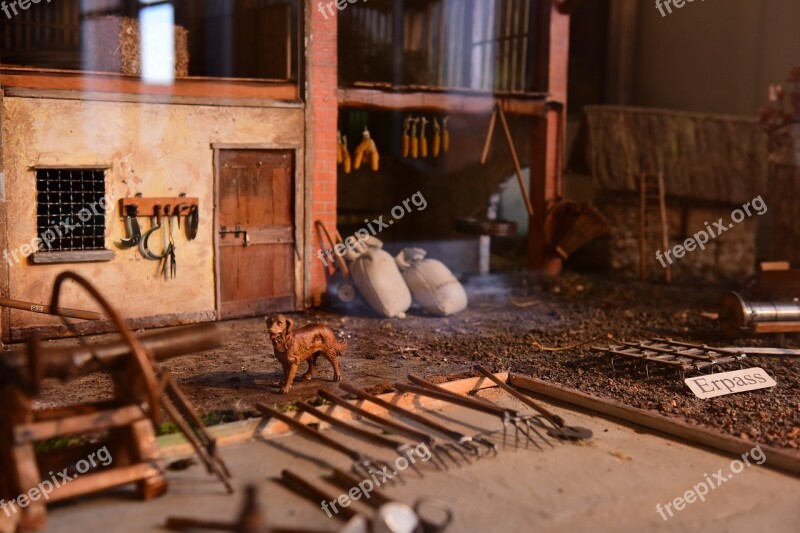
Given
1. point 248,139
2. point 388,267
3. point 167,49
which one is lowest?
point 388,267

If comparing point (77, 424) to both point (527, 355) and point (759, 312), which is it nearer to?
point (527, 355)

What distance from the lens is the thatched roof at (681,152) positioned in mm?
15078

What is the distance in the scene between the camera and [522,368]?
29.5 feet

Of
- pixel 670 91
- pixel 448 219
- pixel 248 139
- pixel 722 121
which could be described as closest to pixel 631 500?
pixel 248 139

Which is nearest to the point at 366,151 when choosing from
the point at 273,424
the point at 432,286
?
the point at 432,286

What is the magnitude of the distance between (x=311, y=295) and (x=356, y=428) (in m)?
5.72

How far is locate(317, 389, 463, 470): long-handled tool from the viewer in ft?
20.6

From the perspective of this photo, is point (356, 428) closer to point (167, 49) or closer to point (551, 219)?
point (167, 49)

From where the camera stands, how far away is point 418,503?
5086 mm

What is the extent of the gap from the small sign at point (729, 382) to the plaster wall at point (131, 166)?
6230 millimetres

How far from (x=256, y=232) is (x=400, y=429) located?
5.74 m

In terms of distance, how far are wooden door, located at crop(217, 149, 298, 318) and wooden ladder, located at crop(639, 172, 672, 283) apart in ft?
21.7

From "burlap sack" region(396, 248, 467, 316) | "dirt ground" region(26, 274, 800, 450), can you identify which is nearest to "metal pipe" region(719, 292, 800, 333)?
"dirt ground" region(26, 274, 800, 450)

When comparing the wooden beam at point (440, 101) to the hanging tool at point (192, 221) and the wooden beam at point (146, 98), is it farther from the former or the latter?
the hanging tool at point (192, 221)
